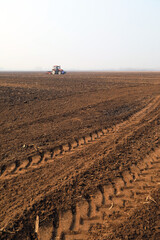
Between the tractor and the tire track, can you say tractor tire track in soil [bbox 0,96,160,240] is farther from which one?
the tractor

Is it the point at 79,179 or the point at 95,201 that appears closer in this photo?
the point at 95,201

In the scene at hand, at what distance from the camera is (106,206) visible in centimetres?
303

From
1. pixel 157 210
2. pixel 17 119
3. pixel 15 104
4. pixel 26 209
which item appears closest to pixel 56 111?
pixel 17 119

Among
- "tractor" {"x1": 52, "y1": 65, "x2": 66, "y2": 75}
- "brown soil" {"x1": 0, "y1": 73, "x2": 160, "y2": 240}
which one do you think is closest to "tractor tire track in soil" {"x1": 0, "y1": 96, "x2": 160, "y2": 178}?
"brown soil" {"x1": 0, "y1": 73, "x2": 160, "y2": 240}

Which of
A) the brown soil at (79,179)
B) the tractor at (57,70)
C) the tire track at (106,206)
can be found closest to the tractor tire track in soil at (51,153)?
the brown soil at (79,179)

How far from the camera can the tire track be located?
2619mm

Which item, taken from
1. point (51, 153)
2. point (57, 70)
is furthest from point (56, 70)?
point (51, 153)

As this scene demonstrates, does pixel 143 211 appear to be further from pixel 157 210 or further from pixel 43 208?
pixel 43 208

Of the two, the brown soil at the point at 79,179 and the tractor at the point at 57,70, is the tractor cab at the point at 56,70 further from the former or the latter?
the brown soil at the point at 79,179

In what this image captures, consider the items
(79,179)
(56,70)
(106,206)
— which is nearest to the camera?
(106,206)

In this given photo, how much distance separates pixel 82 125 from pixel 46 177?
3.14 metres

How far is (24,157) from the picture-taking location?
4.45 m

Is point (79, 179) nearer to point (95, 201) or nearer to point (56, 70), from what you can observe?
point (95, 201)

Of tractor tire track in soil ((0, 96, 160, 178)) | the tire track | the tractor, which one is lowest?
the tire track
